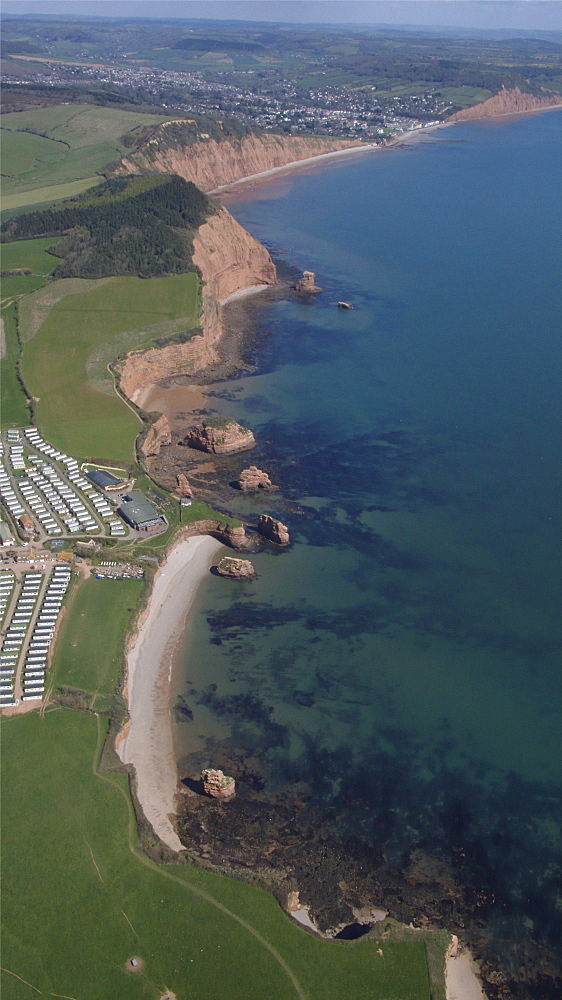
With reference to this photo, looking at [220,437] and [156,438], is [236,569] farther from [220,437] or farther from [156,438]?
[156,438]

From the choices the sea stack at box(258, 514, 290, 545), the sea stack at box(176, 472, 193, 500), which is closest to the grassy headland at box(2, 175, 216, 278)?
the sea stack at box(176, 472, 193, 500)

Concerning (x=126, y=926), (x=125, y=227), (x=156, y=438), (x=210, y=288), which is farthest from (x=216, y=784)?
(x=125, y=227)

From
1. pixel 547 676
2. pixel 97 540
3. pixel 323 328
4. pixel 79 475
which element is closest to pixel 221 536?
pixel 97 540

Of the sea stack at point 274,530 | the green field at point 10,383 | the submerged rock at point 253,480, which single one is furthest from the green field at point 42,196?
the sea stack at point 274,530

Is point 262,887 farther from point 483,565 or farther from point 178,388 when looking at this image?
point 178,388

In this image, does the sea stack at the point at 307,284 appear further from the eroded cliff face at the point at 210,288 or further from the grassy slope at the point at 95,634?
the grassy slope at the point at 95,634

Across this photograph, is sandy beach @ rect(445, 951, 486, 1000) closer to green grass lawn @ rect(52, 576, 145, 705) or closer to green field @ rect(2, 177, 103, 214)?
green grass lawn @ rect(52, 576, 145, 705)
